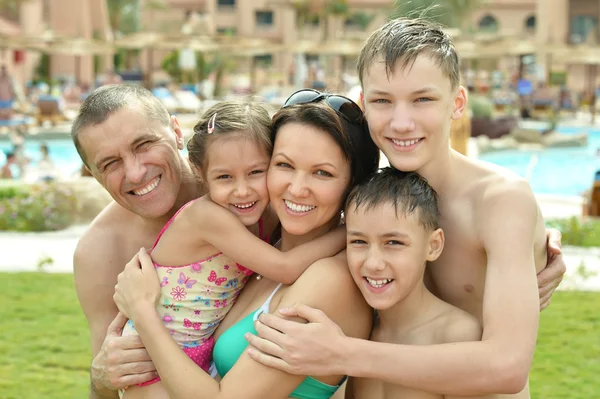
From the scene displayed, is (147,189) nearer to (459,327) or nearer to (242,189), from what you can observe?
(242,189)

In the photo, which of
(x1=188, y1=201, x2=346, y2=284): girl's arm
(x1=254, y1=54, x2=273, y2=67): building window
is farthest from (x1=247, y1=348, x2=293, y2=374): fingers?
(x1=254, y1=54, x2=273, y2=67): building window

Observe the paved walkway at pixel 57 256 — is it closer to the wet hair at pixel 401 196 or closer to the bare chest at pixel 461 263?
the bare chest at pixel 461 263

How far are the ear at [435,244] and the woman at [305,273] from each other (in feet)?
0.97

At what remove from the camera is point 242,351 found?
280cm

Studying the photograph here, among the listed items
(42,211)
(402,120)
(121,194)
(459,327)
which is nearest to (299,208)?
(402,120)

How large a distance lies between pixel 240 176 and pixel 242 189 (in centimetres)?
6

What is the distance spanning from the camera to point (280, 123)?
2930mm

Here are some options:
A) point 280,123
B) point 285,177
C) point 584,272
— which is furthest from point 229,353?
point 584,272

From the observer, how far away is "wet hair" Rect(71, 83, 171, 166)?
3.23m

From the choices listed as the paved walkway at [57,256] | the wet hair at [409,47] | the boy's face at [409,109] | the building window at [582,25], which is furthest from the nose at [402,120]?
the building window at [582,25]

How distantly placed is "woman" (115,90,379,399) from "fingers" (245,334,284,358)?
56mm

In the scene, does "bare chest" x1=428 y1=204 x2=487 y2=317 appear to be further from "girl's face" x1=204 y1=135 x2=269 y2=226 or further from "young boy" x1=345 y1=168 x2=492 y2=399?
"girl's face" x1=204 y1=135 x2=269 y2=226

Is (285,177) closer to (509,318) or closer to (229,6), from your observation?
(509,318)

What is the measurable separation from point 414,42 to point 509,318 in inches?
39.2
